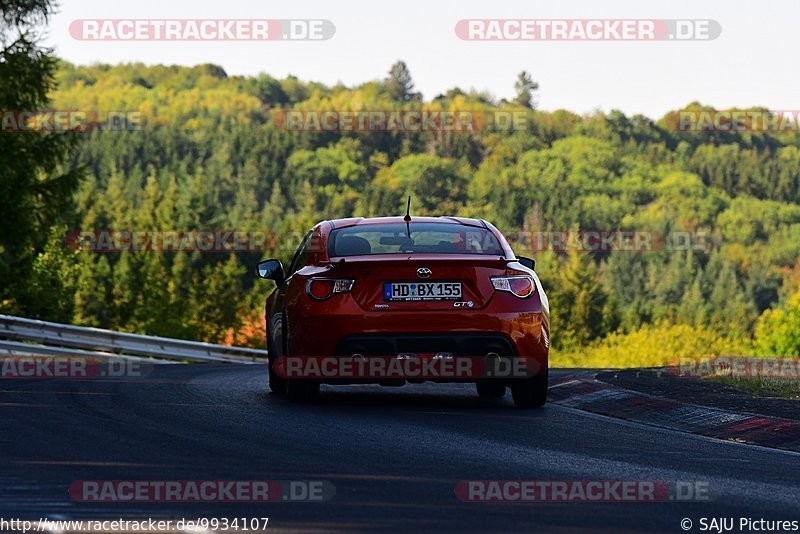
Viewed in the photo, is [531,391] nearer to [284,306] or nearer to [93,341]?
[284,306]

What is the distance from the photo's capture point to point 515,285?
11680 mm

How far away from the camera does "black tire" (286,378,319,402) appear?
12070mm

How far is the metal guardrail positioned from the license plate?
15.4 metres

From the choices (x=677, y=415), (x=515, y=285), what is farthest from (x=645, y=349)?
(x=515, y=285)

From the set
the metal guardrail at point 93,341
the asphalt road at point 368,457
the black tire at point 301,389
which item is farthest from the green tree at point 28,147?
the black tire at point 301,389

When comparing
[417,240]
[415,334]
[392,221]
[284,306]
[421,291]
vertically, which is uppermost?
[392,221]

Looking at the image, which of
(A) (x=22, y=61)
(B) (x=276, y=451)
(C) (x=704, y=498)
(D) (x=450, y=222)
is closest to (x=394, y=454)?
(B) (x=276, y=451)

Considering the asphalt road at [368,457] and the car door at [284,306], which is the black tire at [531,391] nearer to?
the asphalt road at [368,457]

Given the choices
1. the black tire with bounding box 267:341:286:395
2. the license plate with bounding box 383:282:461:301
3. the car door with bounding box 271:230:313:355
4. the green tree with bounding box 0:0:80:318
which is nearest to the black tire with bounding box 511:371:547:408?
the license plate with bounding box 383:282:461:301

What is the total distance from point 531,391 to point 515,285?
107 cm

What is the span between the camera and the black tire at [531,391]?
12062mm

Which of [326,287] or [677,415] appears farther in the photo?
[677,415]

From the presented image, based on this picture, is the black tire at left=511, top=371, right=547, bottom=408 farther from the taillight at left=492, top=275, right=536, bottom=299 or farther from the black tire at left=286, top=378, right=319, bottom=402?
the black tire at left=286, top=378, right=319, bottom=402

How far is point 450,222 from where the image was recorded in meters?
12.8
